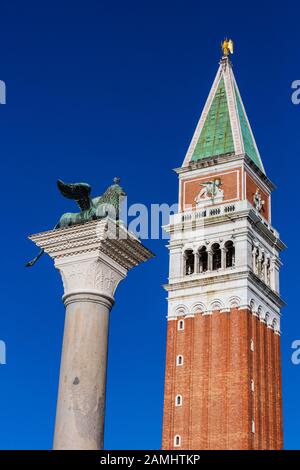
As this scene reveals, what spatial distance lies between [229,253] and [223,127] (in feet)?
28.6

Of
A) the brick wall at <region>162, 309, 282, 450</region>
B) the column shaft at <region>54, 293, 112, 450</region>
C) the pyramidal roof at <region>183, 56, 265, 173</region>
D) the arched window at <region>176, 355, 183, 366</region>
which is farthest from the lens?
the pyramidal roof at <region>183, 56, 265, 173</region>

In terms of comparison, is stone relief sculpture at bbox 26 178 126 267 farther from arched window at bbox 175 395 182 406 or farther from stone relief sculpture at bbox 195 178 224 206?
stone relief sculpture at bbox 195 178 224 206

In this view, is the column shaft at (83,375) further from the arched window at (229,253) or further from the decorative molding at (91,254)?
the arched window at (229,253)

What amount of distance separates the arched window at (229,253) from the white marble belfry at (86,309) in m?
38.5

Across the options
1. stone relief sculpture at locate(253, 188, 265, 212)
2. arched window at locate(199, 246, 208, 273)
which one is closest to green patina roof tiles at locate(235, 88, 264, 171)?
stone relief sculpture at locate(253, 188, 265, 212)

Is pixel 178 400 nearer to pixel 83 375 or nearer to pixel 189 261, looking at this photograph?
pixel 189 261

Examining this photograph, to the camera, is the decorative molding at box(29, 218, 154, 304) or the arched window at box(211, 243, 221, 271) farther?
the arched window at box(211, 243, 221, 271)

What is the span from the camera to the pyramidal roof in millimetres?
54188

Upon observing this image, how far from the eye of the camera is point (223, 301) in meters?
49.5

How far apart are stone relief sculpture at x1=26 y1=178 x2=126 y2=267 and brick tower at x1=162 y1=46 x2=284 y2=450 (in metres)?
35.5

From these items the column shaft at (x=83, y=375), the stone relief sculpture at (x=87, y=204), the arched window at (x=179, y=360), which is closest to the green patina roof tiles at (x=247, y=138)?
the arched window at (x=179, y=360)

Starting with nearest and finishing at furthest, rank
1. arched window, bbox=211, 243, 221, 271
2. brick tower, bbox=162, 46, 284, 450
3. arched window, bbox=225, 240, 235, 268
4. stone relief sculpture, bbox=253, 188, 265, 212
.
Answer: brick tower, bbox=162, 46, 284, 450 < arched window, bbox=225, 240, 235, 268 < arched window, bbox=211, 243, 221, 271 < stone relief sculpture, bbox=253, 188, 265, 212

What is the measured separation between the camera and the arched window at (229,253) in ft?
166

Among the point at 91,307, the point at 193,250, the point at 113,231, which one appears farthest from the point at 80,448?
the point at 193,250
